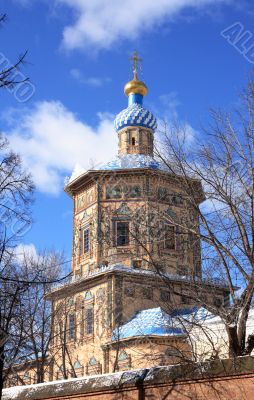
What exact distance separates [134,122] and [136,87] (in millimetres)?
2354

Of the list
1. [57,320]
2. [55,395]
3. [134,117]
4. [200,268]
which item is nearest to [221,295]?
[200,268]

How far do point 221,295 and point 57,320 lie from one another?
50.8 feet

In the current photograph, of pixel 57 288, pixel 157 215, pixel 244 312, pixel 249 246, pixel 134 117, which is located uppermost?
pixel 134 117

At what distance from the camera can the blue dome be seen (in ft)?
117

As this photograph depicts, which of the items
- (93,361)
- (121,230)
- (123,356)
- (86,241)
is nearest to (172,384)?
(121,230)

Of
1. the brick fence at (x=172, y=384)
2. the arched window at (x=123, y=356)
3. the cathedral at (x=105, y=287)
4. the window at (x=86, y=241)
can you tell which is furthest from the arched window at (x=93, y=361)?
the brick fence at (x=172, y=384)

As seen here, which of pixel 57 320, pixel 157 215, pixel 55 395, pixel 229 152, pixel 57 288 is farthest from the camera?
pixel 57 288

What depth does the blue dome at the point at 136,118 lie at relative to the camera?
35.6 metres

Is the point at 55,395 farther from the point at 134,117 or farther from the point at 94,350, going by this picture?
the point at 134,117

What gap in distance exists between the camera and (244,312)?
32.4 ft

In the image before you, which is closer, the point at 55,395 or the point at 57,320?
the point at 55,395

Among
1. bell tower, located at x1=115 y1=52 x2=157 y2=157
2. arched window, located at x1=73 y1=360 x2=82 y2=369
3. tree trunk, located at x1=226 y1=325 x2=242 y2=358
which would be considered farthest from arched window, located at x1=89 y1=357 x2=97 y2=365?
tree trunk, located at x1=226 y1=325 x2=242 y2=358

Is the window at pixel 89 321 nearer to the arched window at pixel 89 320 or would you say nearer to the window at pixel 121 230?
the arched window at pixel 89 320

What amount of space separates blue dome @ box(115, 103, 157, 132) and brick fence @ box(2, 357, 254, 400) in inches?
1036
